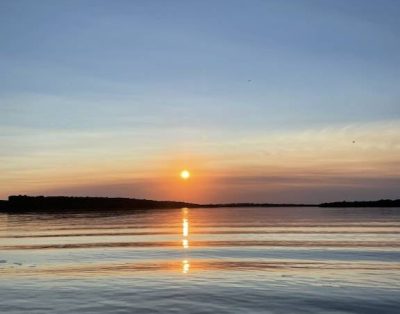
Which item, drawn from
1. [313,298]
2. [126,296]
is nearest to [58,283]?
[126,296]

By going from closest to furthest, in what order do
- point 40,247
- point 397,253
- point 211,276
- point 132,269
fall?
point 211,276, point 132,269, point 397,253, point 40,247

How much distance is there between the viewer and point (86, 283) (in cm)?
2695

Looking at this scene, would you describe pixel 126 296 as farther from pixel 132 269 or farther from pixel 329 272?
pixel 329 272

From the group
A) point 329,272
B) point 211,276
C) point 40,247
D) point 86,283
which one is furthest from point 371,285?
point 40,247

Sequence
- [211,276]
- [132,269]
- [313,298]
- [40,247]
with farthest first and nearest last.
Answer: [40,247] → [132,269] → [211,276] → [313,298]

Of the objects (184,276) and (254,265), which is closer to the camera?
(184,276)

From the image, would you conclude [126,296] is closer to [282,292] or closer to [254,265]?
[282,292]

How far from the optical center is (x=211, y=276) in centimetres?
2980

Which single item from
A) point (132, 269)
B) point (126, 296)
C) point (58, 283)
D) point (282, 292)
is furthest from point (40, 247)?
point (282, 292)

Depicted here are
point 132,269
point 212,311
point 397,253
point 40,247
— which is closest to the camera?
point 212,311

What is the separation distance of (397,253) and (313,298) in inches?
923

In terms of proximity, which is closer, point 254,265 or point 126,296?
point 126,296

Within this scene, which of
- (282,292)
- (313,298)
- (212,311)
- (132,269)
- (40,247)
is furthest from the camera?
(40,247)

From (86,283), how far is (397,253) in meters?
27.9
